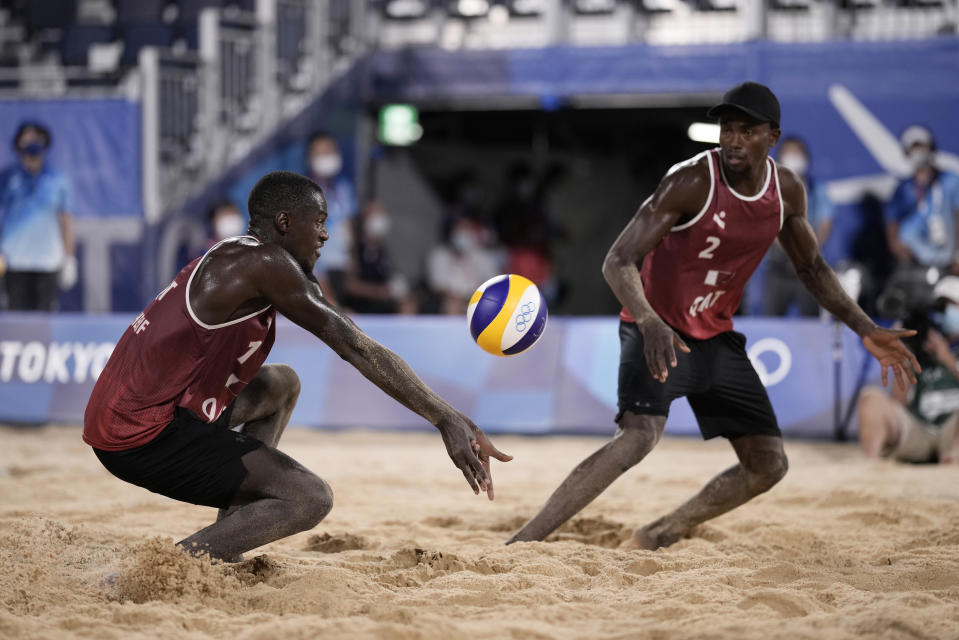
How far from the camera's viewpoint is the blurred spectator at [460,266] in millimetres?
15117

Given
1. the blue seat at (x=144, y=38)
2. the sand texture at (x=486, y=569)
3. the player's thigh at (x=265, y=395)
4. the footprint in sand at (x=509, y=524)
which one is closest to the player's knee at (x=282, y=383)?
the player's thigh at (x=265, y=395)

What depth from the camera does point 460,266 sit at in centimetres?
1520

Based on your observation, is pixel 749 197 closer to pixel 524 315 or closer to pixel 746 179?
pixel 746 179

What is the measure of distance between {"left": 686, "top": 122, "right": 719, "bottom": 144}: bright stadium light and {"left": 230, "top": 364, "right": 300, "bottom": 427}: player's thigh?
1108 centimetres

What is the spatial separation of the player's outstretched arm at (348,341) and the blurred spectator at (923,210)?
9891 mm

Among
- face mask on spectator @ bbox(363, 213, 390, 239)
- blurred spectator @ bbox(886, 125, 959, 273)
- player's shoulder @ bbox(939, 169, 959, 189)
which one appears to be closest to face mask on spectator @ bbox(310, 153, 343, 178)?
face mask on spectator @ bbox(363, 213, 390, 239)

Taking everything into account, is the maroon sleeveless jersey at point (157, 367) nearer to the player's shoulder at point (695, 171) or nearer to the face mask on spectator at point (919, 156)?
the player's shoulder at point (695, 171)

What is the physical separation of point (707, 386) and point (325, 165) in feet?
33.7

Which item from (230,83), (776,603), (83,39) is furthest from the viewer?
(83,39)

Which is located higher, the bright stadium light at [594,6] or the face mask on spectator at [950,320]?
the bright stadium light at [594,6]

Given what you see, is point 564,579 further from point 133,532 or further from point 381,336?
point 381,336

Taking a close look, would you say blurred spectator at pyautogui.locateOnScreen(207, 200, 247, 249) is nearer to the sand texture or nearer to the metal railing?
the metal railing

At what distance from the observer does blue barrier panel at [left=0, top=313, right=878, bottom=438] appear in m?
9.84

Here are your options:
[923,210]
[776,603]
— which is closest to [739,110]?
[776,603]
